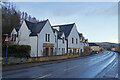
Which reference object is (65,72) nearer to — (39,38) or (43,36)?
(39,38)

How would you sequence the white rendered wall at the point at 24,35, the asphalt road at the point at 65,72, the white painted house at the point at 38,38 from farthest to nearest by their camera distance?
1. the white rendered wall at the point at 24,35
2. the white painted house at the point at 38,38
3. the asphalt road at the point at 65,72

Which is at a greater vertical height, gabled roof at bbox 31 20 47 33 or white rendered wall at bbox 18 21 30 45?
gabled roof at bbox 31 20 47 33

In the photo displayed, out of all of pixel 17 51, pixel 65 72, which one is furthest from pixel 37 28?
pixel 65 72

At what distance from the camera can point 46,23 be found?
28641 millimetres

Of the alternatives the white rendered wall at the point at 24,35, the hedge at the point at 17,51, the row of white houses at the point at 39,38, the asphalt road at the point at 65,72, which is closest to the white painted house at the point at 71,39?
the row of white houses at the point at 39,38

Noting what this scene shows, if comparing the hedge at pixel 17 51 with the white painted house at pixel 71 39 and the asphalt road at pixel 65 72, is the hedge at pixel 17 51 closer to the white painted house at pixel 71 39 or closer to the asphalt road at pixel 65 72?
the asphalt road at pixel 65 72

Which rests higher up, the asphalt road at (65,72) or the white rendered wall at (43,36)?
the white rendered wall at (43,36)

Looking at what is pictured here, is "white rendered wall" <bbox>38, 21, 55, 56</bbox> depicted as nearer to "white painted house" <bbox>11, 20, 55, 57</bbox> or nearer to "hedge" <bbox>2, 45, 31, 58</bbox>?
"white painted house" <bbox>11, 20, 55, 57</bbox>

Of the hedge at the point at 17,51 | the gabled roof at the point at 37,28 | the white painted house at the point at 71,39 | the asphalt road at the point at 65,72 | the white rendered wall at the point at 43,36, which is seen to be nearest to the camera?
the asphalt road at the point at 65,72

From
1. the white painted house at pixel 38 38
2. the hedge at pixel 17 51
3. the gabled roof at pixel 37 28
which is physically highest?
the gabled roof at pixel 37 28

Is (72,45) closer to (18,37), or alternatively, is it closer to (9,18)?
(18,37)

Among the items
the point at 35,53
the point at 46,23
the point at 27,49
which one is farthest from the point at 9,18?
the point at 27,49

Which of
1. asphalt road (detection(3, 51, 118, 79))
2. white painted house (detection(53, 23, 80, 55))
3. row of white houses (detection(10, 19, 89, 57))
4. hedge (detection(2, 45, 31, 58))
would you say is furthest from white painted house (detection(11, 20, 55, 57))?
asphalt road (detection(3, 51, 118, 79))

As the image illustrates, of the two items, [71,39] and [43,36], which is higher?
[43,36]
